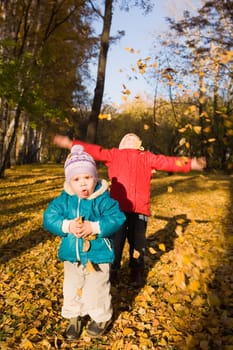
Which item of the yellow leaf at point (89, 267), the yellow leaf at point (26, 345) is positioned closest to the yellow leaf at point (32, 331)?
the yellow leaf at point (26, 345)

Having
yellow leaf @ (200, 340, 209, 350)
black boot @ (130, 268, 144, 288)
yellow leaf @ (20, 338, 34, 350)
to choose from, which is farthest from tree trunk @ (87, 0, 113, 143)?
yellow leaf @ (200, 340, 209, 350)

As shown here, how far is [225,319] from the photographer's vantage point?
140 inches

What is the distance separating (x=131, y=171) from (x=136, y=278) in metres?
1.47

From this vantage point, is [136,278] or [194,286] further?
[136,278]

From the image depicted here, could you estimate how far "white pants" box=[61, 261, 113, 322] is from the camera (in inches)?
123

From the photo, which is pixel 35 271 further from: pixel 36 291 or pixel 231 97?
pixel 231 97

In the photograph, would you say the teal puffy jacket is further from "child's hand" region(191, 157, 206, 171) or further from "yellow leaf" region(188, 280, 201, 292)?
"yellow leaf" region(188, 280, 201, 292)

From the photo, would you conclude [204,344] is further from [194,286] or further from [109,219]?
[109,219]

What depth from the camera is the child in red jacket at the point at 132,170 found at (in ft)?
13.4

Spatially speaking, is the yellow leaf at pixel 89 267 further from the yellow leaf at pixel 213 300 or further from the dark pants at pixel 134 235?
the yellow leaf at pixel 213 300

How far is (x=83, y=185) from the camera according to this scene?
9.83 feet

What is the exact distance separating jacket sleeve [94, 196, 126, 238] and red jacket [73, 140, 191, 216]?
109 cm

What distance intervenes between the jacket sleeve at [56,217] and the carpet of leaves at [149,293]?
115 centimetres

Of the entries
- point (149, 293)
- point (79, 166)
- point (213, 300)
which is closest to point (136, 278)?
point (149, 293)
